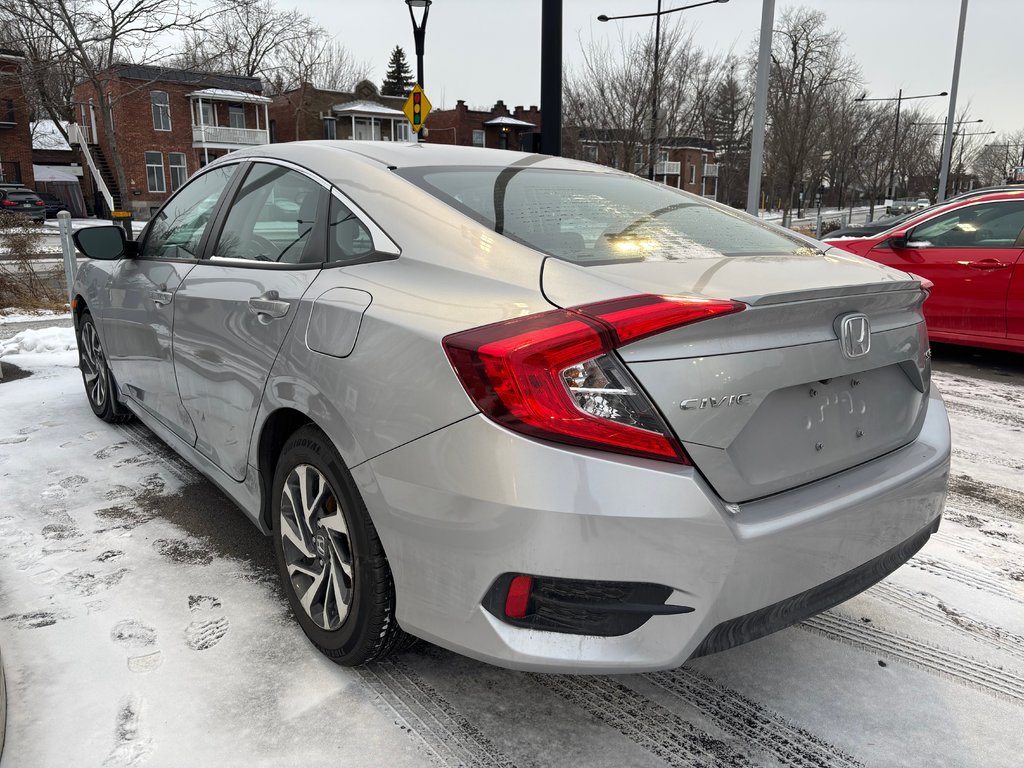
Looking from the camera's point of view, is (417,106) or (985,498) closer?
(985,498)

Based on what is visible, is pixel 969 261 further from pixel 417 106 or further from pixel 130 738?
pixel 417 106

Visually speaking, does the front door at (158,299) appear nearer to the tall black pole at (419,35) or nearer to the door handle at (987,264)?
the door handle at (987,264)

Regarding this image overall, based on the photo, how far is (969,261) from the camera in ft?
21.9

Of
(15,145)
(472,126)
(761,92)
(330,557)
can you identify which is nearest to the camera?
(330,557)

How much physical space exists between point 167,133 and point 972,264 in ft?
147

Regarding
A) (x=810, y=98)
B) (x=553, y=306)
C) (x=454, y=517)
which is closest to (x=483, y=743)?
(x=454, y=517)

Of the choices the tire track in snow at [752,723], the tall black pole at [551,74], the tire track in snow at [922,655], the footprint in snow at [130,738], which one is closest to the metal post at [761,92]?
the tall black pole at [551,74]

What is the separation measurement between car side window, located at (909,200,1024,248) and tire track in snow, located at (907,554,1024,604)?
4495 millimetres

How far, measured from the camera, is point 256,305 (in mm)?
2574

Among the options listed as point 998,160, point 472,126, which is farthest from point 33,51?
point 998,160

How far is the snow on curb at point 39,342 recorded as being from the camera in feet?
23.7

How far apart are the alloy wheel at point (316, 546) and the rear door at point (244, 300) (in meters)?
0.35

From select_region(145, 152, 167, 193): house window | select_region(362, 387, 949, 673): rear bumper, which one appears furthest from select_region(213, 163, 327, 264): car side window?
select_region(145, 152, 167, 193): house window

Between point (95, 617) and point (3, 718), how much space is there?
587 millimetres
